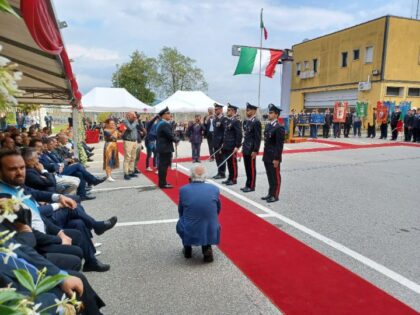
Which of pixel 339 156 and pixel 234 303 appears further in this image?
pixel 339 156

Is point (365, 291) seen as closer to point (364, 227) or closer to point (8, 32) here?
point (364, 227)

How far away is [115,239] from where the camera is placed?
4941mm

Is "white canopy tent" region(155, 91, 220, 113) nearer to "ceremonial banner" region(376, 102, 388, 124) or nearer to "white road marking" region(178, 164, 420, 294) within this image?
"ceremonial banner" region(376, 102, 388, 124)

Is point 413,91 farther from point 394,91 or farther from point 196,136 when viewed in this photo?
point 196,136

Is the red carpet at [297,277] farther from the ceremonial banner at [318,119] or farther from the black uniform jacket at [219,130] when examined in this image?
the ceremonial banner at [318,119]

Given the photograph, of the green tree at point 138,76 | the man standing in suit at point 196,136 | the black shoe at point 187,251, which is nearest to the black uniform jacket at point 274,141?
the black shoe at point 187,251

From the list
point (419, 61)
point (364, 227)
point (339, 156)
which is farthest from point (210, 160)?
point (419, 61)

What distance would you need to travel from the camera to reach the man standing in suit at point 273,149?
664 centimetres

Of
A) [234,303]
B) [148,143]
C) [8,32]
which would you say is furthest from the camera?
[148,143]

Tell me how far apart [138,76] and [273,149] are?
40.4m

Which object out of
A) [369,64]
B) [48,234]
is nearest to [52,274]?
[48,234]

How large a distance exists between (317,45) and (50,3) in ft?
104

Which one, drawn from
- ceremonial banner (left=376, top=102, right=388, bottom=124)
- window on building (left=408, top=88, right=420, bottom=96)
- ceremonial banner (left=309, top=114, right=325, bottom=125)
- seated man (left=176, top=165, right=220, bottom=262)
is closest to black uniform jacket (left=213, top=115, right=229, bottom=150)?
seated man (left=176, top=165, right=220, bottom=262)

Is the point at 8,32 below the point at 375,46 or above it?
below
